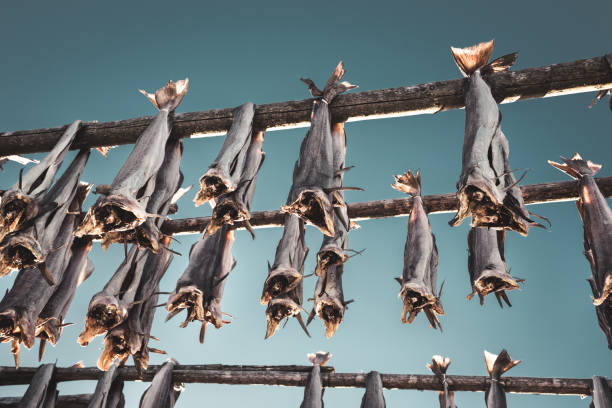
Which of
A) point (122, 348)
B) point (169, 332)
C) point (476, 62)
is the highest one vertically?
point (169, 332)

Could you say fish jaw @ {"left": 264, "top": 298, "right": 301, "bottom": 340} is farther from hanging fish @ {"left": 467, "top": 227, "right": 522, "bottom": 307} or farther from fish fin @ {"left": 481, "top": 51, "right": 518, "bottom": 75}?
fish fin @ {"left": 481, "top": 51, "right": 518, "bottom": 75}

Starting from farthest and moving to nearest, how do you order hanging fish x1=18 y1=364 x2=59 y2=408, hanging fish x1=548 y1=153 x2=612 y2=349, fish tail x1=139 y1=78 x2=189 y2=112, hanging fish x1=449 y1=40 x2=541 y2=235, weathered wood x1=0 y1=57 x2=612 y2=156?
1. hanging fish x1=18 y1=364 x2=59 y2=408
2. fish tail x1=139 y1=78 x2=189 y2=112
3. weathered wood x1=0 y1=57 x2=612 y2=156
4. hanging fish x1=548 y1=153 x2=612 y2=349
5. hanging fish x1=449 y1=40 x2=541 y2=235

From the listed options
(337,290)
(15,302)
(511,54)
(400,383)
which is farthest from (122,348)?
(511,54)

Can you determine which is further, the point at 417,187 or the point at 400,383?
the point at 400,383

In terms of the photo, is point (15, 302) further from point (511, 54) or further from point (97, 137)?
point (511, 54)

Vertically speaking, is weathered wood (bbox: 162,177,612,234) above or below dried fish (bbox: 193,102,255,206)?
above

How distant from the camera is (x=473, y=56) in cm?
→ 310

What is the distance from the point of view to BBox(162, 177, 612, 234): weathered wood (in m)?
3.78

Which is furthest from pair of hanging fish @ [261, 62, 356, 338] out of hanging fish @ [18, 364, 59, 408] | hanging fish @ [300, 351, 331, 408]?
hanging fish @ [18, 364, 59, 408]

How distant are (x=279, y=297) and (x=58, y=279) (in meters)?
1.76

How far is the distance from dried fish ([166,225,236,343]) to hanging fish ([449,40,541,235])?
1.58 metres

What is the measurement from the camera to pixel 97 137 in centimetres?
368

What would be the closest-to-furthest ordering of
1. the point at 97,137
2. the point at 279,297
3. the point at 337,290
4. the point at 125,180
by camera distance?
the point at 125,180
the point at 279,297
the point at 337,290
the point at 97,137

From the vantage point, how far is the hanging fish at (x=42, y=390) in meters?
4.71
